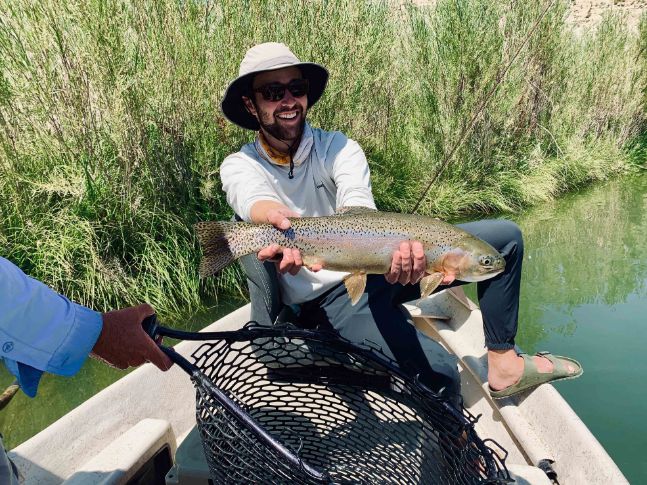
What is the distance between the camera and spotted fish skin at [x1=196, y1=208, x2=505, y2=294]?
2.57 meters

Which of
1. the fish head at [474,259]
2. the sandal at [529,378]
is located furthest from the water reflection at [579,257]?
the fish head at [474,259]

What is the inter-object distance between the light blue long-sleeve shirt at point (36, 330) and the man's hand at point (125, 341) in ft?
0.24

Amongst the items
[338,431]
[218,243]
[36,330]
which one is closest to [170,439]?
[338,431]

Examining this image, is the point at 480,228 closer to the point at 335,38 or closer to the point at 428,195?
the point at 335,38

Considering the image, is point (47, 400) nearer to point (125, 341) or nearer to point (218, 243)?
point (218, 243)

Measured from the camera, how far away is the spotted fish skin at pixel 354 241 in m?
2.57

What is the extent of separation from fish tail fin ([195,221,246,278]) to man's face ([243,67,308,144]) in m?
0.73

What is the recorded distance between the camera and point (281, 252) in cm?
256

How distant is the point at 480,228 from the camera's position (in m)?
2.90

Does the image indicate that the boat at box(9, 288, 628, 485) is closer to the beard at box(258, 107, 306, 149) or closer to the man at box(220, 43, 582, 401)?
the man at box(220, 43, 582, 401)

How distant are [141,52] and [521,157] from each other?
9.66m

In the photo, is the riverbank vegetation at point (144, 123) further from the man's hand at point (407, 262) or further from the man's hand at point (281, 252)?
the man's hand at point (407, 262)

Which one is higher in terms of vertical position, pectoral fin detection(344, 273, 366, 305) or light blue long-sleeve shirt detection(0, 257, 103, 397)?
light blue long-sleeve shirt detection(0, 257, 103, 397)

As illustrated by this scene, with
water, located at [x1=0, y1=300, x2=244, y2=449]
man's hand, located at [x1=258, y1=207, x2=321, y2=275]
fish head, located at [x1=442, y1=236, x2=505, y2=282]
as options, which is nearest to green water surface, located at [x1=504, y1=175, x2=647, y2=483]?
fish head, located at [x1=442, y1=236, x2=505, y2=282]
